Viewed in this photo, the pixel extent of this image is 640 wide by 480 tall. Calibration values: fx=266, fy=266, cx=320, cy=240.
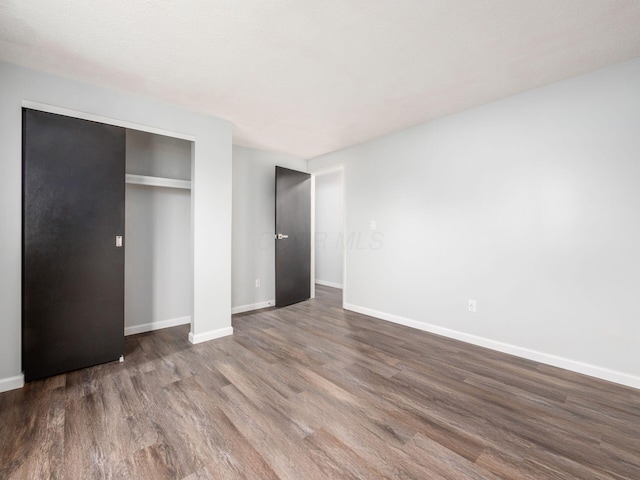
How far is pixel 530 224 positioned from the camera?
99.1 inches

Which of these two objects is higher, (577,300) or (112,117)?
(112,117)

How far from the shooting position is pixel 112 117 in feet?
8.13

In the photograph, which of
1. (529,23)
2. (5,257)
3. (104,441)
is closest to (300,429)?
(104,441)

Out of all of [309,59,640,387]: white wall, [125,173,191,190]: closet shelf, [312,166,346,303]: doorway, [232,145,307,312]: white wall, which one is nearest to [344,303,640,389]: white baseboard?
[309,59,640,387]: white wall

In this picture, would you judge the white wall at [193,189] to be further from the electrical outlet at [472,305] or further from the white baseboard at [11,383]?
the electrical outlet at [472,305]

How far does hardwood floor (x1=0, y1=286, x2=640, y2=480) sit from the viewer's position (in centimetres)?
135

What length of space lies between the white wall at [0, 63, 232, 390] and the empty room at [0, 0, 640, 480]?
0.06 ft

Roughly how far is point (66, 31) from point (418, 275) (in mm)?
3775

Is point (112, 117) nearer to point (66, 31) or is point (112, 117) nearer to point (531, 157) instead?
point (66, 31)

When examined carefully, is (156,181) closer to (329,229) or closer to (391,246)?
(391,246)

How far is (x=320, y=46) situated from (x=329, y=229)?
472 centimetres

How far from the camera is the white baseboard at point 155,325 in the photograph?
312 cm

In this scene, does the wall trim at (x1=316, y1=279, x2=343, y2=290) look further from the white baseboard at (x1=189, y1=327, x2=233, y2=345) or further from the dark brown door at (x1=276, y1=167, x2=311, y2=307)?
the white baseboard at (x1=189, y1=327, x2=233, y2=345)

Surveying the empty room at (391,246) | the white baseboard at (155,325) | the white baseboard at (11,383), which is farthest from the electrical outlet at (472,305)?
the white baseboard at (11,383)
